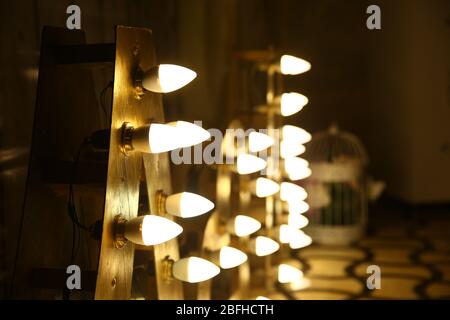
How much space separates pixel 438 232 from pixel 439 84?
0.94m

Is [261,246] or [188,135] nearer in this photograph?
[188,135]

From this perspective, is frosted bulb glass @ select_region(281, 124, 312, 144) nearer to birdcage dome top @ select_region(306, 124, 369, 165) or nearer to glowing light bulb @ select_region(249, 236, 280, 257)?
glowing light bulb @ select_region(249, 236, 280, 257)

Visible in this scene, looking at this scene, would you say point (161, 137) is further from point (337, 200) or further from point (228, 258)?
point (337, 200)

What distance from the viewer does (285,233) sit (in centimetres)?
169

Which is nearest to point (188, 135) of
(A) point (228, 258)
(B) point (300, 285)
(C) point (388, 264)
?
(A) point (228, 258)

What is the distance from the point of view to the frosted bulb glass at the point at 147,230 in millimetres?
835

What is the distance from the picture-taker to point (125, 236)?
2.78ft

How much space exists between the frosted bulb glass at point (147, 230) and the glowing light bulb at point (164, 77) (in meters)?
0.20

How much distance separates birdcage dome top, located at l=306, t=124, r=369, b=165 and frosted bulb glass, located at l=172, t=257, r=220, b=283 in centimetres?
184

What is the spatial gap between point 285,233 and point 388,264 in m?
0.82

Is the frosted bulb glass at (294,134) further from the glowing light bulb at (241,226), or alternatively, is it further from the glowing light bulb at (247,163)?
Result: the glowing light bulb at (241,226)

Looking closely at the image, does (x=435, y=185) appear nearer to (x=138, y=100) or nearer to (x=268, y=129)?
(x=268, y=129)
